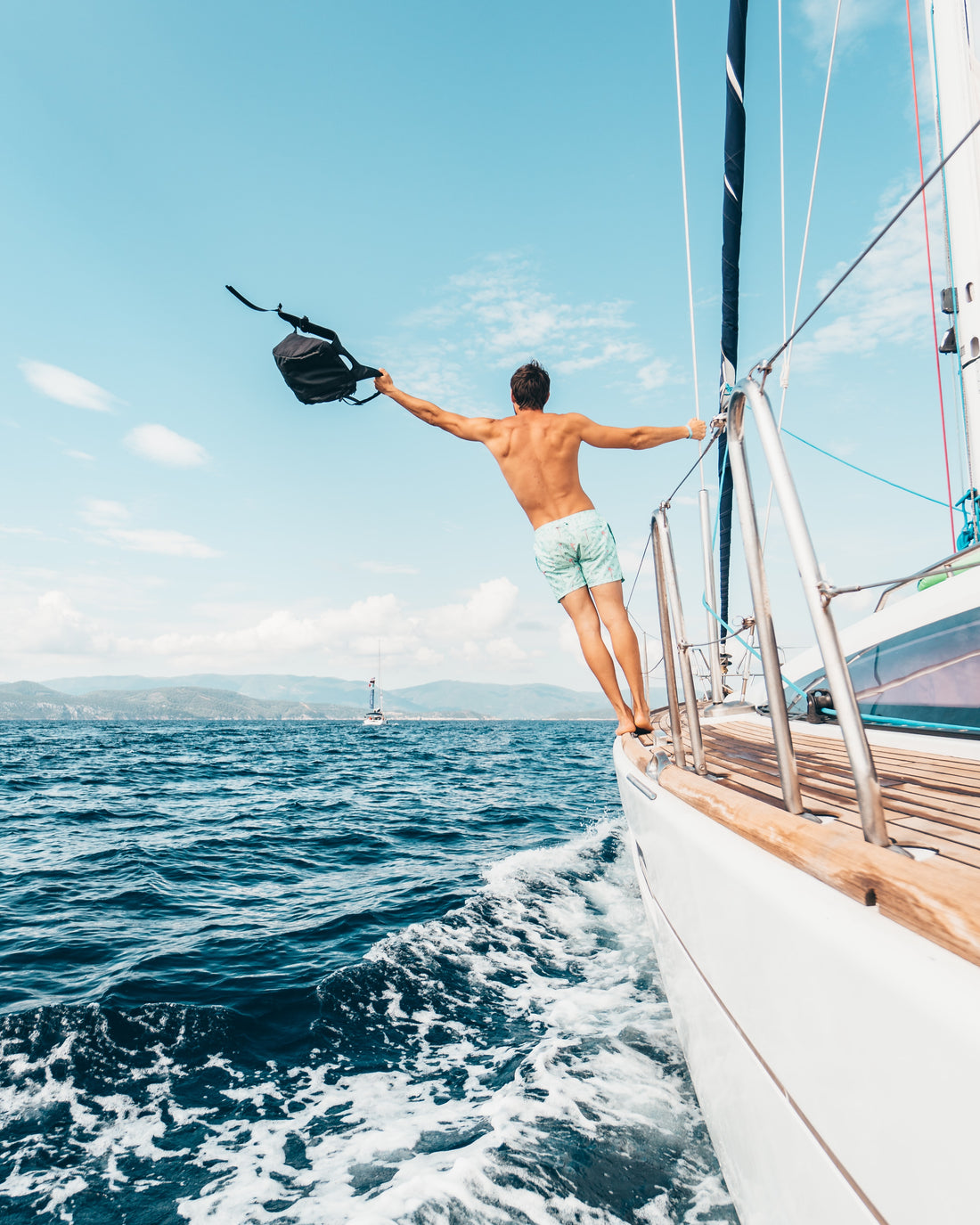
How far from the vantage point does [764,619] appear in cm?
147

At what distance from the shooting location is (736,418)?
1600 millimetres

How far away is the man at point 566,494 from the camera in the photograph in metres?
3.36

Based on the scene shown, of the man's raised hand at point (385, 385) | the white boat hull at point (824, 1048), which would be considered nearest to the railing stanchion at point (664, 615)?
the white boat hull at point (824, 1048)

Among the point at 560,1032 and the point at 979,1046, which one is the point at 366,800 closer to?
the point at 560,1032

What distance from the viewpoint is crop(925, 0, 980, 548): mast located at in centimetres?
413

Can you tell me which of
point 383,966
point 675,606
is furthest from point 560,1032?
point 675,606

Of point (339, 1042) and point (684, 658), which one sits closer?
point (684, 658)

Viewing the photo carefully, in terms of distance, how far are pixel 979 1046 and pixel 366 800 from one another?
1117cm

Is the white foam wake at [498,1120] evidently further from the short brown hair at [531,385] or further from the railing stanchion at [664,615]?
the short brown hair at [531,385]

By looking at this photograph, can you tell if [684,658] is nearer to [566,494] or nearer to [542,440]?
[566,494]

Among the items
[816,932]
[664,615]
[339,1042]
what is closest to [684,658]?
[664,615]

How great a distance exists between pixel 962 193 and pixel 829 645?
4.66 metres

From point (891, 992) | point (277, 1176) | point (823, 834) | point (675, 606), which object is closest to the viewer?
point (891, 992)

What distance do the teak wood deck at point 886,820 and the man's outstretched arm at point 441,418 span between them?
1.79 metres
